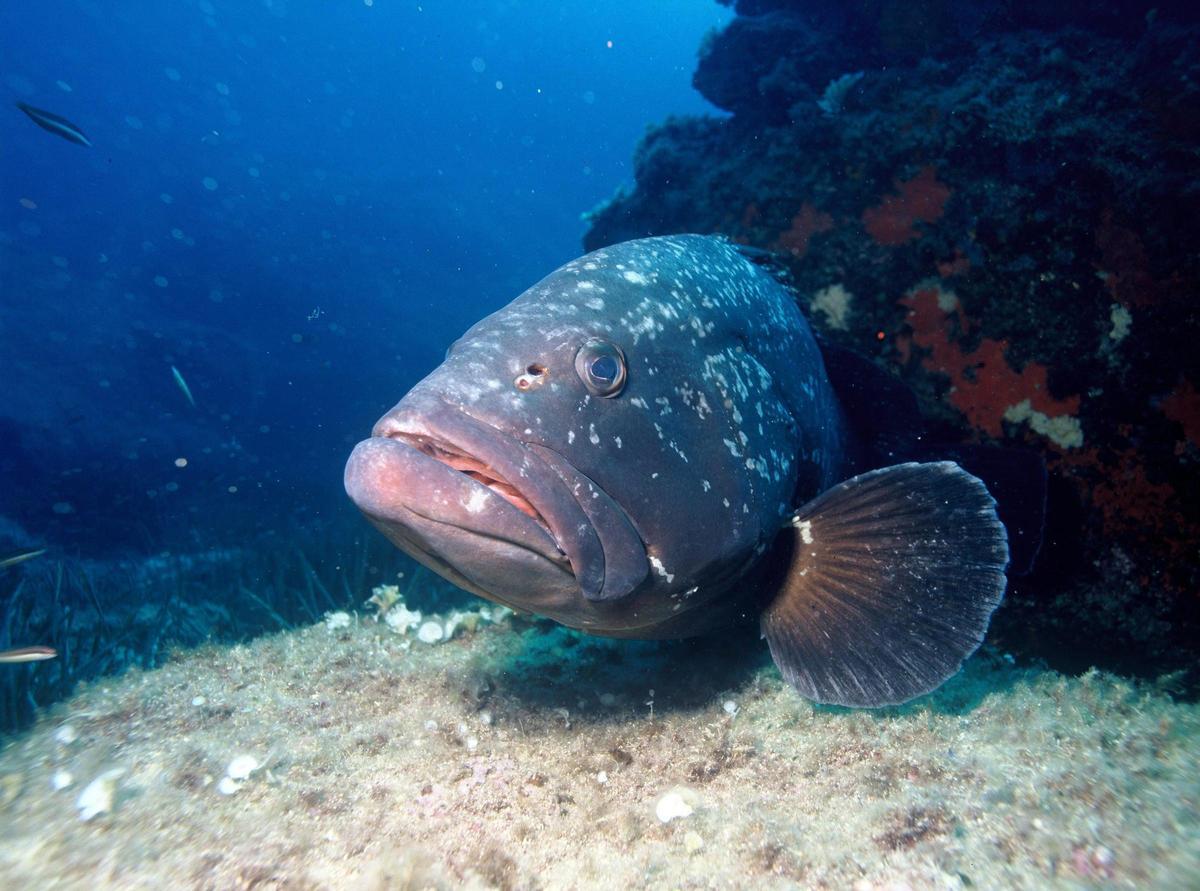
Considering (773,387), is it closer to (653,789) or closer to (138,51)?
(653,789)

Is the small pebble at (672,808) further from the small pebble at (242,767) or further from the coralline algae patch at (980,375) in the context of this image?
the coralline algae patch at (980,375)

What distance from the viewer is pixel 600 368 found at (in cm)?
276

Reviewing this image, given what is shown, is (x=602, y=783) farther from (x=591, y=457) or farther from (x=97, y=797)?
(x=97, y=797)

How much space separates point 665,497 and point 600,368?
676mm

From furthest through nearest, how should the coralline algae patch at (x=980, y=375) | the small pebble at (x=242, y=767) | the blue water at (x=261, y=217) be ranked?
the blue water at (x=261, y=217) < the coralline algae patch at (x=980, y=375) < the small pebble at (x=242, y=767)

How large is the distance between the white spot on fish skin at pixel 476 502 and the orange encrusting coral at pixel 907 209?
4.92 meters

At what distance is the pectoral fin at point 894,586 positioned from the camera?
2910 mm

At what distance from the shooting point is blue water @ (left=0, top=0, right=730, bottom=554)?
18438mm

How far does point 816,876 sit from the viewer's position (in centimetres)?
210

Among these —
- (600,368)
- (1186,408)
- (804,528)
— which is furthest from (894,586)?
(1186,408)

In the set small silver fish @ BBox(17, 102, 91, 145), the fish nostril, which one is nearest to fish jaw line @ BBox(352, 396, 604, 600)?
the fish nostril

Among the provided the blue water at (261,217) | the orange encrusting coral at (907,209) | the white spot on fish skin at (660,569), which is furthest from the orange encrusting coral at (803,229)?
the white spot on fish skin at (660,569)

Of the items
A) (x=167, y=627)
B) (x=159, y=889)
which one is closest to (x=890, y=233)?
(x=159, y=889)

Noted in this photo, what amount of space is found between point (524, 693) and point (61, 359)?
1150 inches
